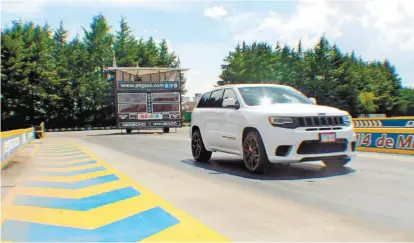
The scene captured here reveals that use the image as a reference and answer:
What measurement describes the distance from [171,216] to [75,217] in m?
1.15

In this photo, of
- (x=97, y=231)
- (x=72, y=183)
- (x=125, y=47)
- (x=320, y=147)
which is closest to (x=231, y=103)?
(x=320, y=147)

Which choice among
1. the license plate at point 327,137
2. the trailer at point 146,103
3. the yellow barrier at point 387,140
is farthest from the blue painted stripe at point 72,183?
the trailer at point 146,103

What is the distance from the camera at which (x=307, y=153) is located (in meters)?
7.15

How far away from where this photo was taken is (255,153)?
758 cm

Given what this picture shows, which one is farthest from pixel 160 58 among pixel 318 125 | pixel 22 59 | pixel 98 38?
pixel 318 125

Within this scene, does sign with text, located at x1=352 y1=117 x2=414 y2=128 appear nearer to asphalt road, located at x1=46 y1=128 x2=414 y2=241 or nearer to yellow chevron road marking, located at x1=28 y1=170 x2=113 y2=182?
asphalt road, located at x1=46 y1=128 x2=414 y2=241

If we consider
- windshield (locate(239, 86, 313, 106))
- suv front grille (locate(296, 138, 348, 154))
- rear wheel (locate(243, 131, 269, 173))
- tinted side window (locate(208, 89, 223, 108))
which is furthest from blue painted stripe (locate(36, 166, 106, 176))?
suv front grille (locate(296, 138, 348, 154))

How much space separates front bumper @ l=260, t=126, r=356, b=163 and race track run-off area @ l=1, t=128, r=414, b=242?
1.34 ft

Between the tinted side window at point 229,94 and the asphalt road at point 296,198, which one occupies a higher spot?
the tinted side window at point 229,94

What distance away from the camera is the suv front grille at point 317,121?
7.11 meters

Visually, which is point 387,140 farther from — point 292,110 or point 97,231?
point 97,231

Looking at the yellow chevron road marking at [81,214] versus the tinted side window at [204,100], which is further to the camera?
the tinted side window at [204,100]

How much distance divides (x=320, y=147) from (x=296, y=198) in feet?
6.01

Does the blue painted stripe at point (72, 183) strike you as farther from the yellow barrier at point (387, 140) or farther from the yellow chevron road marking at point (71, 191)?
the yellow barrier at point (387, 140)
